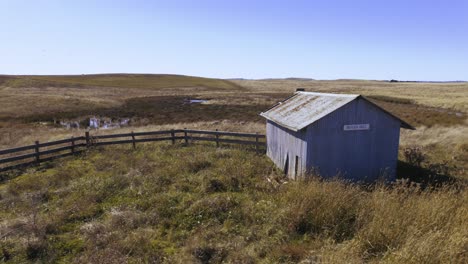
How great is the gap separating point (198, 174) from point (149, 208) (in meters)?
3.19

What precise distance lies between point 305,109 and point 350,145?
7.62 ft

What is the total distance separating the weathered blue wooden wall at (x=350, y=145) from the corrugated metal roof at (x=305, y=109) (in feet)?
0.74

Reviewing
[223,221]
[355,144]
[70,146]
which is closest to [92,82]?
[70,146]

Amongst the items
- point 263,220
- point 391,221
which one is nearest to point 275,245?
point 263,220

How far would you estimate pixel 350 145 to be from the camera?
1136cm

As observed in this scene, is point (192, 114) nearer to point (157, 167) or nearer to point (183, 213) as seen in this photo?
point (157, 167)

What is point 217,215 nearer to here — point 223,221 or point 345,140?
point 223,221

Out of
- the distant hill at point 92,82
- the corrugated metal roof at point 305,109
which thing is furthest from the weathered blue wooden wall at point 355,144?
the distant hill at point 92,82

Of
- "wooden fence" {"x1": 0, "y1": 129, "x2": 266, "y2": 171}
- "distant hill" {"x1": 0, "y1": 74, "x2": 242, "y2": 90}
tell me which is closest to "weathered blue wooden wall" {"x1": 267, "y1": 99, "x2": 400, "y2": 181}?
"wooden fence" {"x1": 0, "y1": 129, "x2": 266, "y2": 171}

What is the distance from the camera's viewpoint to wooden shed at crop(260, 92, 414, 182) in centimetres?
1102

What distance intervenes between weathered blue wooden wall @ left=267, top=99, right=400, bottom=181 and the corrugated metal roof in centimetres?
23

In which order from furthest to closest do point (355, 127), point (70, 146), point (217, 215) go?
1. point (70, 146)
2. point (355, 127)
3. point (217, 215)

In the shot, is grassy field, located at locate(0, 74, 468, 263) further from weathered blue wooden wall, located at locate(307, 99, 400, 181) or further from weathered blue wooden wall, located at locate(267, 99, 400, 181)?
weathered blue wooden wall, located at locate(307, 99, 400, 181)

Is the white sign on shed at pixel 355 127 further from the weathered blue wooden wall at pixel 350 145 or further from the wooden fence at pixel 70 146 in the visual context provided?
the wooden fence at pixel 70 146
